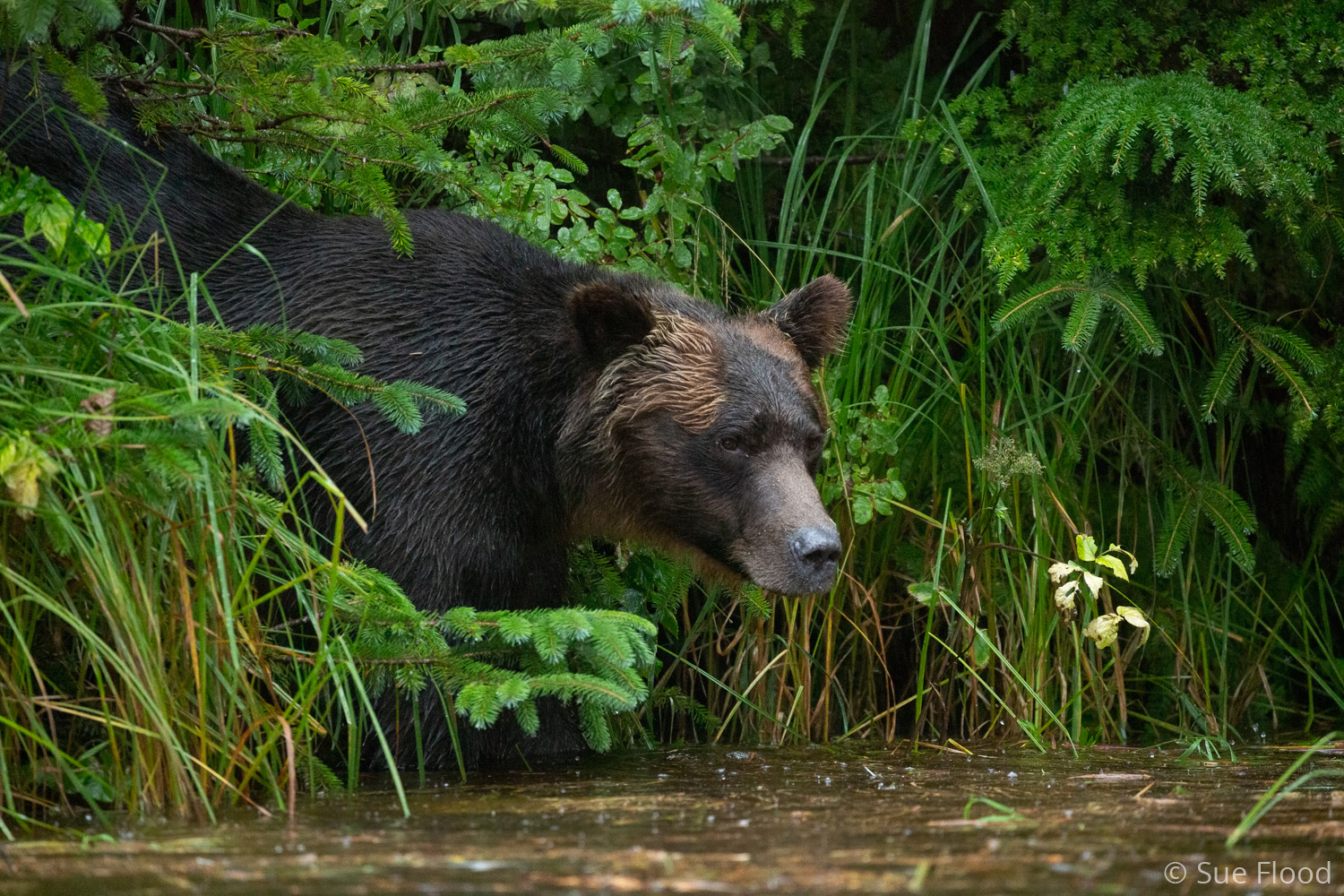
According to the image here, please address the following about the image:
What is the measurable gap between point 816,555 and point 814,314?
4.03 ft

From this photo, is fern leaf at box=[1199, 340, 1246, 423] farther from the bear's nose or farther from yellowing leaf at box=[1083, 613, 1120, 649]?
the bear's nose

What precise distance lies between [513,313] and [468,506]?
0.84 m

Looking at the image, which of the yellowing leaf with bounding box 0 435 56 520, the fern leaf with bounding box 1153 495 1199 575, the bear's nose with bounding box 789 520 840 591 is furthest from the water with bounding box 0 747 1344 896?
the fern leaf with bounding box 1153 495 1199 575

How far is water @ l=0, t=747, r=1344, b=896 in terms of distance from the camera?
280 centimetres

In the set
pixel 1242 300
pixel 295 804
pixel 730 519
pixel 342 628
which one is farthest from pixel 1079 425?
pixel 295 804

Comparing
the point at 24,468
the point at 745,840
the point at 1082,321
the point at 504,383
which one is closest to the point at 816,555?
the point at 504,383

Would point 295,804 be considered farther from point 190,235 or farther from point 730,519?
point 190,235

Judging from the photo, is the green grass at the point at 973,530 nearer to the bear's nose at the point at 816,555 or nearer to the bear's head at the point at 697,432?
the bear's head at the point at 697,432

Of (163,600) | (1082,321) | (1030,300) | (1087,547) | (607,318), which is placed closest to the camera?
(163,600)

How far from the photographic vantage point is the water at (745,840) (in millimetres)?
2801

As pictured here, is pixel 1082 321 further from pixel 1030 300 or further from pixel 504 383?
pixel 504 383

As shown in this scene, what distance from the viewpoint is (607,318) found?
5.47 meters

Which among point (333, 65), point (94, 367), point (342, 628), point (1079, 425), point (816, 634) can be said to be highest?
point (333, 65)

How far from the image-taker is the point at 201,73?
5016 mm
